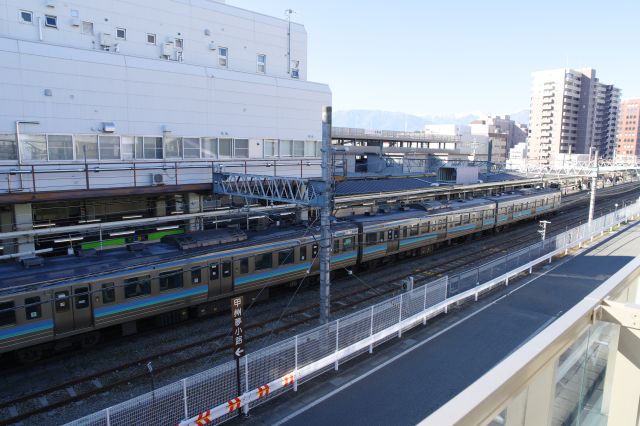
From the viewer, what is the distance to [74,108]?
729 inches

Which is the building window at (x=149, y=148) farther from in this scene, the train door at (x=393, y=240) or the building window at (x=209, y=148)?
the train door at (x=393, y=240)

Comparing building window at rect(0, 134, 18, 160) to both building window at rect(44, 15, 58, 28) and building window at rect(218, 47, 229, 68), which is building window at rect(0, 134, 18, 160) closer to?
building window at rect(44, 15, 58, 28)

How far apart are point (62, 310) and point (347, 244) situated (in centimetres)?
1098

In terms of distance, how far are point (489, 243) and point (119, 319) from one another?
910 inches

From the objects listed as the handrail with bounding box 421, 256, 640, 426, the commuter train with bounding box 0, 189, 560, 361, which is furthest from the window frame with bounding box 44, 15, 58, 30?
the handrail with bounding box 421, 256, 640, 426

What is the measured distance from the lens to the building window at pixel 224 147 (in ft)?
77.9

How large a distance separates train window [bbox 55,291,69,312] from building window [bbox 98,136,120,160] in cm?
924

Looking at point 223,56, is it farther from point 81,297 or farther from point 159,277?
point 81,297

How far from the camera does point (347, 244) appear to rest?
19609 millimetres

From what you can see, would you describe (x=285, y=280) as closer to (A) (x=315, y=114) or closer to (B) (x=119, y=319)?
(B) (x=119, y=319)

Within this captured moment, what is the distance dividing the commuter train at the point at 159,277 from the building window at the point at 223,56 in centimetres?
1221

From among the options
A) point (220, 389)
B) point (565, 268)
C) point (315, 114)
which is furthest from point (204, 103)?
point (565, 268)

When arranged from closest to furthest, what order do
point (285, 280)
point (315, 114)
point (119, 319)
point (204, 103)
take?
point (119, 319), point (285, 280), point (204, 103), point (315, 114)

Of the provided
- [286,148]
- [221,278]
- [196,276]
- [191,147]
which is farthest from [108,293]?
[286,148]
